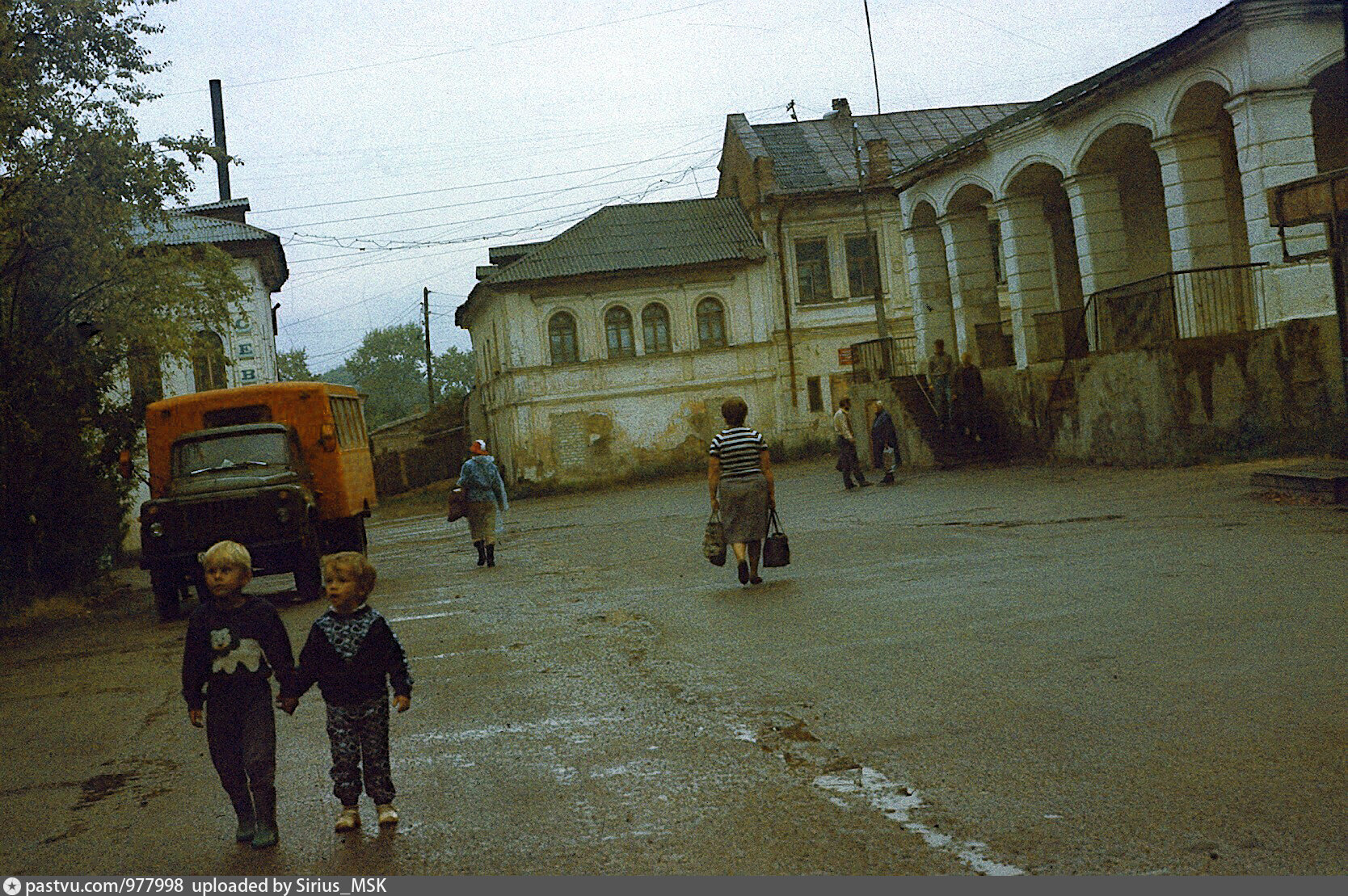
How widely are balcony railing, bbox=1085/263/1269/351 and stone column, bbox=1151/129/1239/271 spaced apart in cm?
75

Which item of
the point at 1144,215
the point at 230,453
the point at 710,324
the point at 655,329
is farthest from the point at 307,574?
the point at 710,324

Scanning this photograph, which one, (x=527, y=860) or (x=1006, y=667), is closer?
(x=527, y=860)

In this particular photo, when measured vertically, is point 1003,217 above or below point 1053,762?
above

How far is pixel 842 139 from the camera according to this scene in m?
54.2

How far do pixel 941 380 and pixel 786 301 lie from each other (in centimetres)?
1846

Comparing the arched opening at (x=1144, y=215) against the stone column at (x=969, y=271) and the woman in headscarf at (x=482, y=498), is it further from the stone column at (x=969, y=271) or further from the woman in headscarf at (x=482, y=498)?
the woman in headscarf at (x=482, y=498)

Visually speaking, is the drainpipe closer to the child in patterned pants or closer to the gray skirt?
the gray skirt

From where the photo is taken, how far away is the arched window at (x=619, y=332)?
163 feet

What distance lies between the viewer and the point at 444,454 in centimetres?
5956

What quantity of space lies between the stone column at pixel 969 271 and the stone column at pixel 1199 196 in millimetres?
9019

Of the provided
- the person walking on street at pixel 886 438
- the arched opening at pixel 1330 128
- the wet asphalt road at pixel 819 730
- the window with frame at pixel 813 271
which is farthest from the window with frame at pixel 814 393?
the wet asphalt road at pixel 819 730

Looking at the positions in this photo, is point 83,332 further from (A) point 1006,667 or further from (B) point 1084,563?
(A) point 1006,667

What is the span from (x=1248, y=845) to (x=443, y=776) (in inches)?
139

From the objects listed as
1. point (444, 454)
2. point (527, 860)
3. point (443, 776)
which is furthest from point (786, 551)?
point (444, 454)
